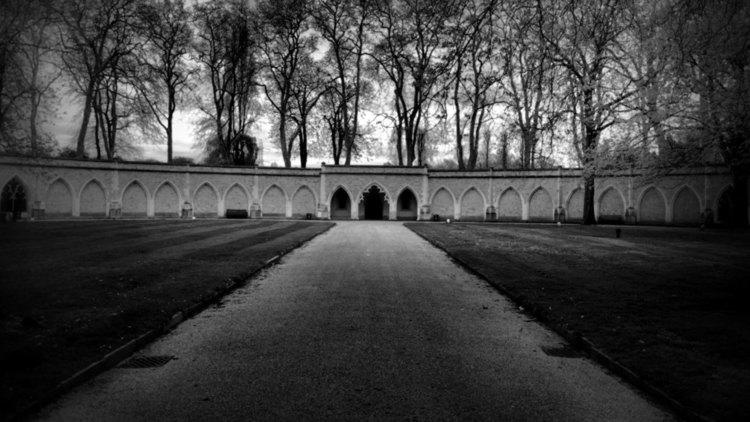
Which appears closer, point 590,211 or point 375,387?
point 375,387

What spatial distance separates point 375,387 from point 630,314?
5.19 meters

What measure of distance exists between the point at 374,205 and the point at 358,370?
1762 inches

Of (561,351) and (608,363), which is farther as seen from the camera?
(561,351)

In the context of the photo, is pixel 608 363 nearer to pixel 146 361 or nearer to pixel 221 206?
pixel 146 361

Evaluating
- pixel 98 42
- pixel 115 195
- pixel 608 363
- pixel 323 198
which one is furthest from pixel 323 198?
pixel 608 363

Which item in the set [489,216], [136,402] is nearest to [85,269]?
[136,402]

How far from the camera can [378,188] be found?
4775 centimetres

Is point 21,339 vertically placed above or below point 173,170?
below

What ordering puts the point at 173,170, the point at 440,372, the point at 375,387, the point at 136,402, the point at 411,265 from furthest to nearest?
1. the point at 173,170
2. the point at 411,265
3. the point at 440,372
4. the point at 375,387
5. the point at 136,402

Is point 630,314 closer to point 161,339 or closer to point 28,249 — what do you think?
point 161,339

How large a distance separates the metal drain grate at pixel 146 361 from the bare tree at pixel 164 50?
41.9m

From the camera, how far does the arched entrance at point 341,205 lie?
49188 millimetres

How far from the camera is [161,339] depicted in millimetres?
6516

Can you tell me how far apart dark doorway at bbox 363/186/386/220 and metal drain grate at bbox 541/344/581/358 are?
42.8 meters
